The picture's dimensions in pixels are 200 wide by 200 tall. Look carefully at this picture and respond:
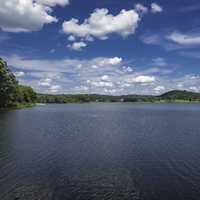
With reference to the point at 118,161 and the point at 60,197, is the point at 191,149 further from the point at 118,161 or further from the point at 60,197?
the point at 60,197

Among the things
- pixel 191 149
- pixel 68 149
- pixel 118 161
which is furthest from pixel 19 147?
pixel 191 149

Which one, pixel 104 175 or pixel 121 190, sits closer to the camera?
pixel 121 190

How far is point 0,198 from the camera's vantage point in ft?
49.3

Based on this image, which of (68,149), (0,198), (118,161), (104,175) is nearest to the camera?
(0,198)

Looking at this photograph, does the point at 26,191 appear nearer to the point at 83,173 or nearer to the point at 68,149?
the point at 83,173

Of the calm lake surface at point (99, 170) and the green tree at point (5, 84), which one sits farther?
the green tree at point (5, 84)

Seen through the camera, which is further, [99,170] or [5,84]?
[5,84]

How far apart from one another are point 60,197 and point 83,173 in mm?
4657

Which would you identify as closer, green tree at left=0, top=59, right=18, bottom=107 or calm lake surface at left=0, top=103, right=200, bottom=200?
calm lake surface at left=0, top=103, right=200, bottom=200

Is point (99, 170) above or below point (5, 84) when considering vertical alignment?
below

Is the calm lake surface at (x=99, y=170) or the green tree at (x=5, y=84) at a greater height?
the green tree at (x=5, y=84)

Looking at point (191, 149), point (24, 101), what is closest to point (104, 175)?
point (191, 149)

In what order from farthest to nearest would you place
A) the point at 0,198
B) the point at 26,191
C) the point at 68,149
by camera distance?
the point at 68,149 < the point at 26,191 < the point at 0,198

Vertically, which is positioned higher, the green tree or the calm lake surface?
the green tree
